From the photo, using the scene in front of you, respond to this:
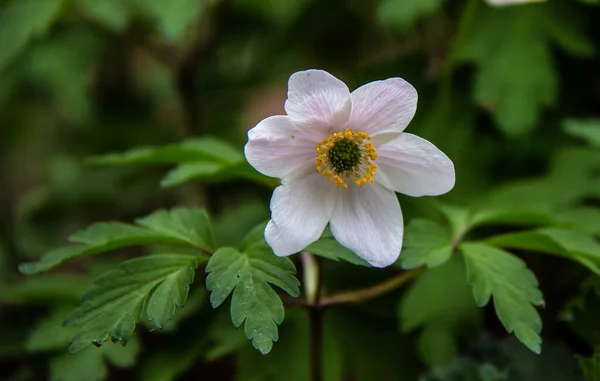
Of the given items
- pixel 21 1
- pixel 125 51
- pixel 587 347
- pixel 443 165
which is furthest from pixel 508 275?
pixel 125 51

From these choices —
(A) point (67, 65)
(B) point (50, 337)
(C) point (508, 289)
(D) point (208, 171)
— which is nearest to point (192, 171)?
(D) point (208, 171)

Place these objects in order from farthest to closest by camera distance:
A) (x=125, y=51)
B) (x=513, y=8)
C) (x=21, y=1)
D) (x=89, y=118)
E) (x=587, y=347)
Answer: (x=125, y=51)
(x=89, y=118)
(x=21, y=1)
(x=513, y=8)
(x=587, y=347)

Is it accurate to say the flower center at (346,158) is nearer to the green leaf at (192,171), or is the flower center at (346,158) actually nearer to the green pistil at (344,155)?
the green pistil at (344,155)

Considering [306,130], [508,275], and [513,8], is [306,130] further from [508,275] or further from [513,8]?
[513,8]

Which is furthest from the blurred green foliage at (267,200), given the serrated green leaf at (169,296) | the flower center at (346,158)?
the flower center at (346,158)

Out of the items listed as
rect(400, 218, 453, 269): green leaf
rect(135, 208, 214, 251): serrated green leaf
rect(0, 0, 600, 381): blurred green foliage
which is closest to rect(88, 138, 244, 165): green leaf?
rect(0, 0, 600, 381): blurred green foliage
